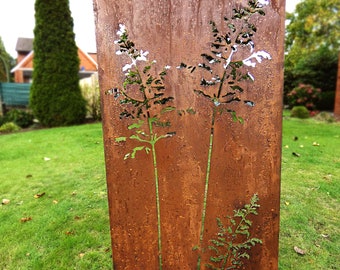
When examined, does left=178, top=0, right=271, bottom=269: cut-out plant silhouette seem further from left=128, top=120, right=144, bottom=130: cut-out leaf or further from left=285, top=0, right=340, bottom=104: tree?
left=285, top=0, right=340, bottom=104: tree

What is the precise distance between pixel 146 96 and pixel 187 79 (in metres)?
0.19

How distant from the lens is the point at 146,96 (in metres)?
1.17

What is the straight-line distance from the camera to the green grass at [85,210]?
1886mm

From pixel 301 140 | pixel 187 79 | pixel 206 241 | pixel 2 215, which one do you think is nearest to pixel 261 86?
pixel 187 79

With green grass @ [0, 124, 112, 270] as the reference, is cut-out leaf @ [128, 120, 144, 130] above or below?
above

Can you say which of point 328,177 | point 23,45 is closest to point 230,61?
point 328,177

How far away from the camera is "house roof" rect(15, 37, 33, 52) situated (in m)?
26.3

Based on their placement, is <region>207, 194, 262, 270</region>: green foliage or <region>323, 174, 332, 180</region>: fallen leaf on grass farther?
<region>323, 174, 332, 180</region>: fallen leaf on grass

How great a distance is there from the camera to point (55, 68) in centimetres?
768

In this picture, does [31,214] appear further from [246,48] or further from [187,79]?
[246,48]

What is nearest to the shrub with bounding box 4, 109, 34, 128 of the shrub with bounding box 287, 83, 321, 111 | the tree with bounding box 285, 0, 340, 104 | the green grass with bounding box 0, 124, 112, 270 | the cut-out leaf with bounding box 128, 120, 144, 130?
the green grass with bounding box 0, 124, 112, 270

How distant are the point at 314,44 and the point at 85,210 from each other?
1734 centimetres

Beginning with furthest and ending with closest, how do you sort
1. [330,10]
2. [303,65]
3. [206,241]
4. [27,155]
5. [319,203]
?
[330,10] → [303,65] → [27,155] → [319,203] → [206,241]

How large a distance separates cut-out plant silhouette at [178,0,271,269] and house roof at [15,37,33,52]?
2898cm
